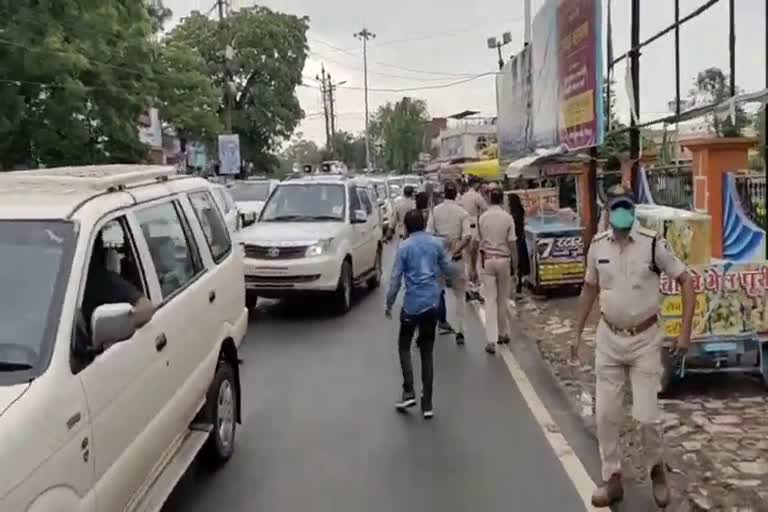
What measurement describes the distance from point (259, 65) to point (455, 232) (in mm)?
57655

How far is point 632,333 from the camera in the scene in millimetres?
5508

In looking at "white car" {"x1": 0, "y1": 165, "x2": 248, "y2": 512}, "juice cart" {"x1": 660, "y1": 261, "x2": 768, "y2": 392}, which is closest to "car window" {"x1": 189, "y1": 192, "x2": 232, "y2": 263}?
"white car" {"x1": 0, "y1": 165, "x2": 248, "y2": 512}

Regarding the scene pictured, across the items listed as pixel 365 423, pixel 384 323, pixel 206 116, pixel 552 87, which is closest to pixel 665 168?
pixel 384 323

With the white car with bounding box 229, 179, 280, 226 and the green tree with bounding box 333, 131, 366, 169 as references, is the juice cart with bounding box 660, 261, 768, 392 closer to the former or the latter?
the white car with bounding box 229, 179, 280, 226

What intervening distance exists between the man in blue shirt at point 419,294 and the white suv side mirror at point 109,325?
4.01 meters

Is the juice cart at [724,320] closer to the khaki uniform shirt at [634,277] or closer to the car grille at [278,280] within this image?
the khaki uniform shirt at [634,277]

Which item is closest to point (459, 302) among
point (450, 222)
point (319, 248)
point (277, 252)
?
point (450, 222)

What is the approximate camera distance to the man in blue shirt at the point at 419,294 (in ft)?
25.3

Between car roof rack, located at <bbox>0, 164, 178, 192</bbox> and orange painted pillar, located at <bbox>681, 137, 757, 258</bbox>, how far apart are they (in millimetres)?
6334

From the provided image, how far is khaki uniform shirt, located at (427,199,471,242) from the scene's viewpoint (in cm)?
1157

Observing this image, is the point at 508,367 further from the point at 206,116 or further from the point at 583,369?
the point at 206,116

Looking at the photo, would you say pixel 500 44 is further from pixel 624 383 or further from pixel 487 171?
pixel 624 383

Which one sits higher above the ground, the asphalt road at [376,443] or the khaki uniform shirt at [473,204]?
the khaki uniform shirt at [473,204]

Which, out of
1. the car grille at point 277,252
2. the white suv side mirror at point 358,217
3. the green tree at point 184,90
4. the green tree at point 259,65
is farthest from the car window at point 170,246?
the green tree at point 259,65
